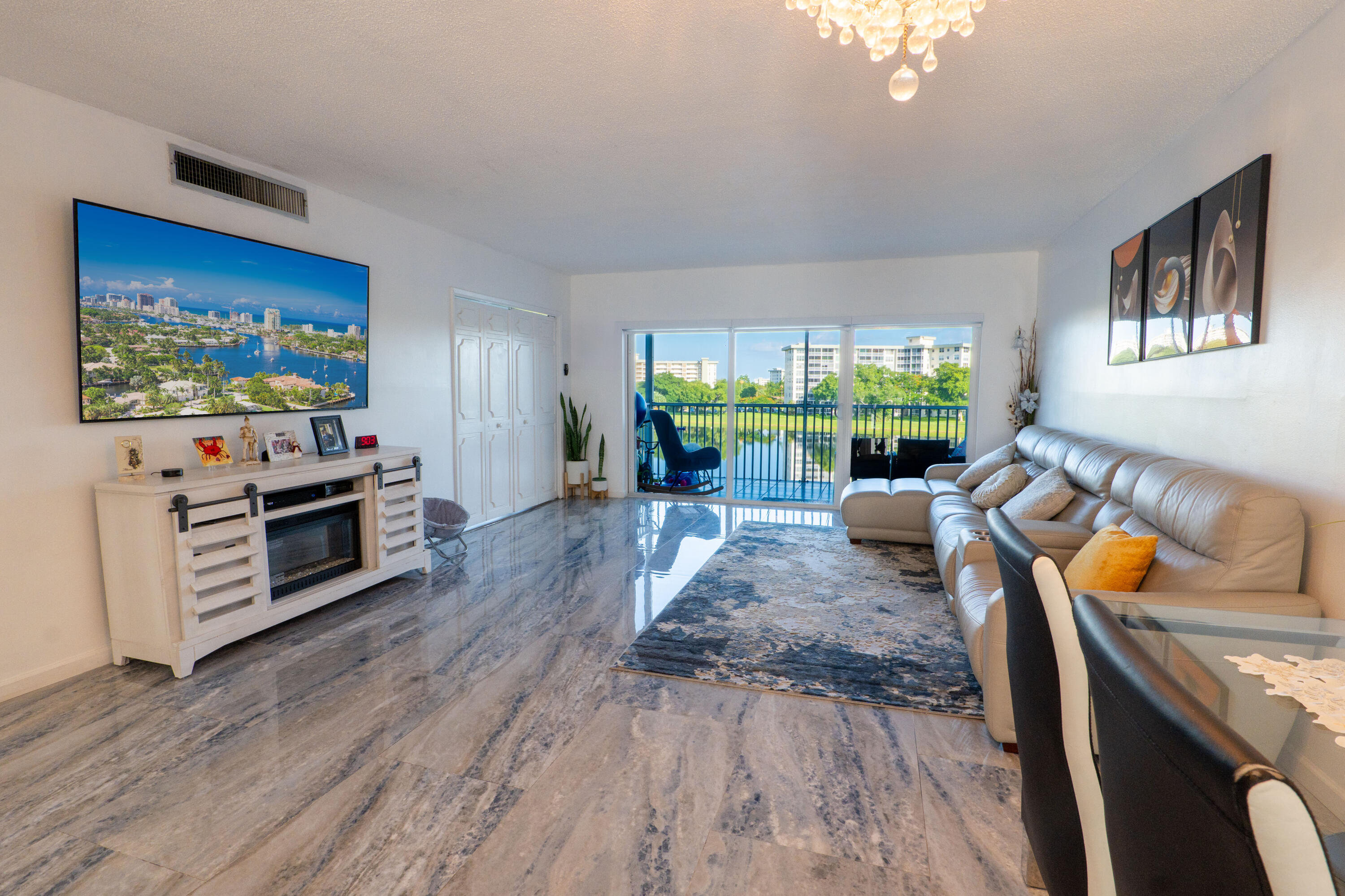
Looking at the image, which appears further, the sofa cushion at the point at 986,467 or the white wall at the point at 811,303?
the white wall at the point at 811,303

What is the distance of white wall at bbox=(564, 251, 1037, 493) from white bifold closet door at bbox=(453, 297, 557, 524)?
1.65 feet

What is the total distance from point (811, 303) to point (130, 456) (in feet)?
17.3

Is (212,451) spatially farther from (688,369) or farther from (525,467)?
(688,369)

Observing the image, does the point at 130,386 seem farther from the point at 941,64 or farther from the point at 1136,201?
the point at 1136,201

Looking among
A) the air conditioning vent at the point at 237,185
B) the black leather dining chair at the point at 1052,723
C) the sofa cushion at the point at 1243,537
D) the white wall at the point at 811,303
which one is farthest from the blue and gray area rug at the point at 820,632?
the air conditioning vent at the point at 237,185

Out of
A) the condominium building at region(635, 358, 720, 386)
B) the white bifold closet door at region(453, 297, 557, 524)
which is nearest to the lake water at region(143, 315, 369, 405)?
the white bifold closet door at region(453, 297, 557, 524)

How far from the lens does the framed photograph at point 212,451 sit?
10.3ft

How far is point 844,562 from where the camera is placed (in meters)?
4.50

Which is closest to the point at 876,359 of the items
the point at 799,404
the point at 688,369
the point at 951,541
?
the point at 799,404

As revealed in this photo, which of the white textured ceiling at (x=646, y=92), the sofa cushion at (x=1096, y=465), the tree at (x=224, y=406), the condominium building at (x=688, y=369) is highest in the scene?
the white textured ceiling at (x=646, y=92)

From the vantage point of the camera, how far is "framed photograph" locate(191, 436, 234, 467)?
10.3 feet

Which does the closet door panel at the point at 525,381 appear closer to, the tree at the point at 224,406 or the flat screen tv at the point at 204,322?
the flat screen tv at the point at 204,322

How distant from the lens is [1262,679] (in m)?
1.14

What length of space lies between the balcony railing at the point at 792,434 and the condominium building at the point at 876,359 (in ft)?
0.86
